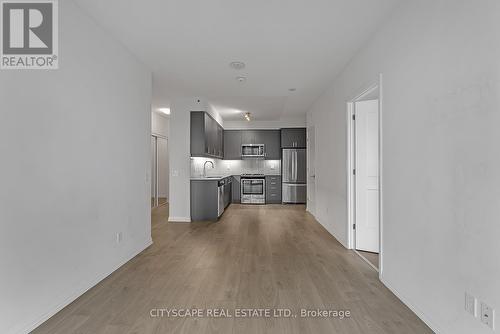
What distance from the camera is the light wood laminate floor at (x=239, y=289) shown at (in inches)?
77.2

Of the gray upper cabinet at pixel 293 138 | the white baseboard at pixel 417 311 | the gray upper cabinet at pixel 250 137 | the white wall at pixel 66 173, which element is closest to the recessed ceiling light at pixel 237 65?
the white wall at pixel 66 173

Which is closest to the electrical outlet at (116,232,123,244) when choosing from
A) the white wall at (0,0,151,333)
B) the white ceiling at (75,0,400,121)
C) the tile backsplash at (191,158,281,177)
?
the white wall at (0,0,151,333)

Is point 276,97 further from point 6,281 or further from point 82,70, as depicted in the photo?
point 6,281

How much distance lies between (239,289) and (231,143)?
6275mm

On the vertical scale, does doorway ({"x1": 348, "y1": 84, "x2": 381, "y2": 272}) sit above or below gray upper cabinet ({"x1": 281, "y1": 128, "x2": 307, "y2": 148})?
below

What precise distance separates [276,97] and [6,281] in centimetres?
496

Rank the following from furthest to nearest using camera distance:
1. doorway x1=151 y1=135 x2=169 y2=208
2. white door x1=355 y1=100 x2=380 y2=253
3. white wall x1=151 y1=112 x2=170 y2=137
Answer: doorway x1=151 y1=135 x2=169 y2=208, white wall x1=151 y1=112 x2=170 y2=137, white door x1=355 y1=100 x2=380 y2=253

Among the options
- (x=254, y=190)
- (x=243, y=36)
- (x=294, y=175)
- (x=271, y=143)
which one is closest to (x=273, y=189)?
(x=254, y=190)

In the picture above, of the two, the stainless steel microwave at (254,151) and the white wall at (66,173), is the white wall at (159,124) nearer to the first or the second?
the stainless steel microwave at (254,151)

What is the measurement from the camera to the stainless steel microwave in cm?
841

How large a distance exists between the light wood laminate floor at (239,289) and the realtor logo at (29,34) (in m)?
2.00

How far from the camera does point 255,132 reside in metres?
8.45

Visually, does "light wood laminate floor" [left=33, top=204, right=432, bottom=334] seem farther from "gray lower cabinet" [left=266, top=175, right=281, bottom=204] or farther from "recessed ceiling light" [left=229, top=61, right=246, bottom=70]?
"gray lower cabinet" [left=266, top=175, right=281, bottom=204]

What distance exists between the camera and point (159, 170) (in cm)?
770
